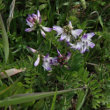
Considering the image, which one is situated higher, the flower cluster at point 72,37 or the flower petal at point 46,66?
the flower cluster at point 72,37

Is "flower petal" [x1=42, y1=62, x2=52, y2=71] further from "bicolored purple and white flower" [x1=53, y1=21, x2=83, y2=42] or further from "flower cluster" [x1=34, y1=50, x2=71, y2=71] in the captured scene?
"bicolored purple and white flower" [x1=53, y1=21, x2=83, y2=42]

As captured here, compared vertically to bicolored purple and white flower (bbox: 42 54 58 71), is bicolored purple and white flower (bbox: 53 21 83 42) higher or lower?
higher

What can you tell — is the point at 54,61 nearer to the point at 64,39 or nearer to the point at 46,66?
the point at 46,66

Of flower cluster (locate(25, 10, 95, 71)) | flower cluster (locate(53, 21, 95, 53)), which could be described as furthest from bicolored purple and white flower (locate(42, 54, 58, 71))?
flower cluster (locate(53, 21, 95, 53))

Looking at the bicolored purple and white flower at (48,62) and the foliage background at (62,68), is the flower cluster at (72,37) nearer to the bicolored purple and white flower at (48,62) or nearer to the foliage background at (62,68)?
the foliage background at (62,68)

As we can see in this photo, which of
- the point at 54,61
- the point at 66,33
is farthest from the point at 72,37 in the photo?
the point at 54,61

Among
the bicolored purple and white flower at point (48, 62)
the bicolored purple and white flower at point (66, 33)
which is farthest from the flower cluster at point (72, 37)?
the bicolored purple and white flower at point (48, 62)

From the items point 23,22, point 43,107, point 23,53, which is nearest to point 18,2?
point 23,22

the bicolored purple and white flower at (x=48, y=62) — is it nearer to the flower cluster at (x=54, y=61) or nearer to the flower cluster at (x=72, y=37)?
the flower cluster at (x=54, y=61)

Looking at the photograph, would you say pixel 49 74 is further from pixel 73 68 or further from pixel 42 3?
pixel 42 3

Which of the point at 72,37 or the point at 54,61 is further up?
the point at 72,37

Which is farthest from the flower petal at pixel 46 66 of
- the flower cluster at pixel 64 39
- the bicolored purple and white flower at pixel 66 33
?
the bicolored purple and white flower at pixel 66 33
